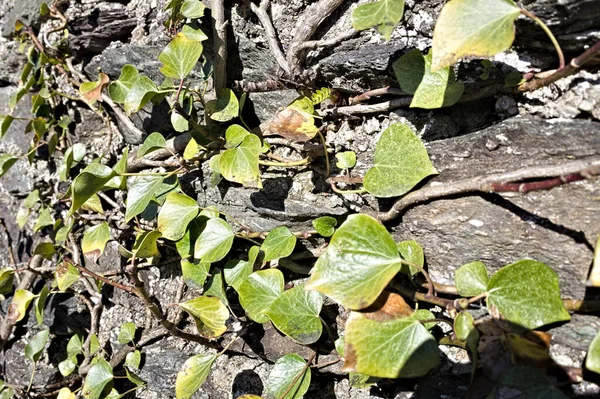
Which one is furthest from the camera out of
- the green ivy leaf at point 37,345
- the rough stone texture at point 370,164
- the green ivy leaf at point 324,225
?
the green ivy leaf at point 37,345

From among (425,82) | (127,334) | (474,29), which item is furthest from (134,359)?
(474,29)

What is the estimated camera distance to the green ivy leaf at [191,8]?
1017 millimetres

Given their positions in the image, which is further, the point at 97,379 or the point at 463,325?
the point at 97,379

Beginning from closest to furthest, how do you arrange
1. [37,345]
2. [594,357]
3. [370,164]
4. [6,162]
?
[594,357]
[370,164]
[37,345]
[6,162]

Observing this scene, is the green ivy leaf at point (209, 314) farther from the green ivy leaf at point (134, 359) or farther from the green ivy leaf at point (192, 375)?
the green ivy leaf at point (134, 359)

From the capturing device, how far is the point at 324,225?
Answer: 36.4 inches

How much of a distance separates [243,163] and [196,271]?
0.87 feet

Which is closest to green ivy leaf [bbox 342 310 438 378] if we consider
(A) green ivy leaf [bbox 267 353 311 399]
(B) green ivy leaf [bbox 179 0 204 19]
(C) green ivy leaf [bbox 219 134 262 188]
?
(A) green ivy leaf [bbox 267 353 311 399]

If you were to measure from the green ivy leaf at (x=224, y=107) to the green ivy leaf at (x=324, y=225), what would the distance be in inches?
11.8

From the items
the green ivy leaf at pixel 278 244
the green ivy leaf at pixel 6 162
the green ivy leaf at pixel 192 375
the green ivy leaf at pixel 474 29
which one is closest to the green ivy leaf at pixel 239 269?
the green ivy leaf at pixel 278 244

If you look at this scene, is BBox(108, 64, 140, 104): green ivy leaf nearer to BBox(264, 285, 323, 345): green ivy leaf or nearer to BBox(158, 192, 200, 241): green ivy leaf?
BBox(158, 192, 200, 241): green ivy leaf

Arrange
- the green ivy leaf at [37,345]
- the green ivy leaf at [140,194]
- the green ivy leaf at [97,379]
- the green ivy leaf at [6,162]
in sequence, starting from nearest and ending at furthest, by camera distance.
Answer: the green ivy leaf at [140,194]
the green ivy leaf at [97,379]
the green ivy leaf at [37,345]
the green ivy leaf at [6,162]

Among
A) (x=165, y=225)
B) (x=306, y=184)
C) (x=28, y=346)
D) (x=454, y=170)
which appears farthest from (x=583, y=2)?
(x=28, y=346)

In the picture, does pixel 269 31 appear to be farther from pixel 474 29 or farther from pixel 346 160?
pixel 474 29
